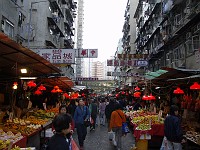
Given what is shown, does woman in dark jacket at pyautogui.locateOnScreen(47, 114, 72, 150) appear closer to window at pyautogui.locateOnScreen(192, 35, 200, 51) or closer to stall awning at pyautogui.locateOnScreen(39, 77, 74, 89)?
stall awning at pyautogui.locateOnScreen(39, 77, 74, 89)

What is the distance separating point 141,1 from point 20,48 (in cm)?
4336

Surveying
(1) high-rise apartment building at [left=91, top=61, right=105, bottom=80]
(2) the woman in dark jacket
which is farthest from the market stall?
(1) high-rise apartment building at [left=91, top=61, right=105, bottom=80]

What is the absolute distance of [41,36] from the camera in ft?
99.0

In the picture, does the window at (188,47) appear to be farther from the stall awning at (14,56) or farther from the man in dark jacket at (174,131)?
the man in dark jacket at (174,131)

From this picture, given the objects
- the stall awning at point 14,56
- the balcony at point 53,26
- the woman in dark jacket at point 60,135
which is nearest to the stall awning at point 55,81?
the stall awning at point 14,56

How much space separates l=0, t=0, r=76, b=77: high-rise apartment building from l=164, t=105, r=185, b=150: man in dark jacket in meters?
12.5

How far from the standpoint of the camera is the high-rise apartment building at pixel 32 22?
1902 centimetres

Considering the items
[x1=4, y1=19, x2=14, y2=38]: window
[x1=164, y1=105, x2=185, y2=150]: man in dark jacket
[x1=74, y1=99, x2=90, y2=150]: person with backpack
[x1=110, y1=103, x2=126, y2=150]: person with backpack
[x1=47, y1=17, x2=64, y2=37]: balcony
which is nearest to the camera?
[x1=164, y1=105, x2=185, y2=150]: man in dark jacket

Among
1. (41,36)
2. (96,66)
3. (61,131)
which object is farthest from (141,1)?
(96,66)

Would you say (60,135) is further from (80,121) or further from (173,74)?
(173,74)

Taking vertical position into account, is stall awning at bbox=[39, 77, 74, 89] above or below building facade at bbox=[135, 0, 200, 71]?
below

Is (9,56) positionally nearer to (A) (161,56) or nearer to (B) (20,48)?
(B) (20,48)

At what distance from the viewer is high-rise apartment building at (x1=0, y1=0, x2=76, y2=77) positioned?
1902cm

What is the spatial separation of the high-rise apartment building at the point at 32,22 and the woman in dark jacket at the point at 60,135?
1514 centimetres
